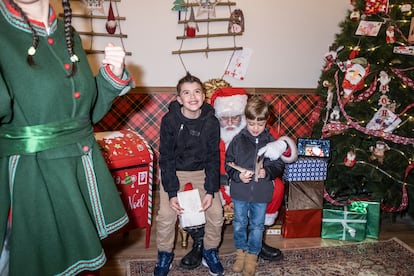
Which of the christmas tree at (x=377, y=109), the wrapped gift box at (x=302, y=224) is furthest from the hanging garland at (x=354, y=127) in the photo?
the wrapped gift box at (x=302, y=224)

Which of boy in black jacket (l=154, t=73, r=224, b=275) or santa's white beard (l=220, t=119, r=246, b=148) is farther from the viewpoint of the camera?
santa's white beard (l=220, t=119, r=246, b=148)

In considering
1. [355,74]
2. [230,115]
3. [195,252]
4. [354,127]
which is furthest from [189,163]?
[355,74]

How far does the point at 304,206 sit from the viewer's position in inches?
119

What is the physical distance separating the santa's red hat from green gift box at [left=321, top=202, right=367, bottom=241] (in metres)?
1.07

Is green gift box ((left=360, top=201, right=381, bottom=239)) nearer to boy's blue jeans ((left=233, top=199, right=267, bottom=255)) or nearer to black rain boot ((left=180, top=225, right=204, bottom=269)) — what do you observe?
boy's blue jeans ((left=233, top=199, right=267, bottom=255))

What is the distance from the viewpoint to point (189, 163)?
252 centimetres

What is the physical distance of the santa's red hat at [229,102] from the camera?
8.91 ft

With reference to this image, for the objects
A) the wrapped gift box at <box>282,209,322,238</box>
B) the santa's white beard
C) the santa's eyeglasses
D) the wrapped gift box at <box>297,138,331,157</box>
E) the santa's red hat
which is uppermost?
the santa's red hat

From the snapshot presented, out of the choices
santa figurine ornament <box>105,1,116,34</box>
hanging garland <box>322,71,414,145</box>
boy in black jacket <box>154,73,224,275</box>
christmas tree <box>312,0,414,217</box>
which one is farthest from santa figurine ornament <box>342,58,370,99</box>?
santa figurine ornament <box>105,1,116,34</box>

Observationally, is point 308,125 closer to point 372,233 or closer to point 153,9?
point 372,233

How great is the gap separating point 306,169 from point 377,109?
833 mm

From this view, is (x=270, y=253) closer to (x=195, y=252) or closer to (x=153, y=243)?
(x=195, y=252)

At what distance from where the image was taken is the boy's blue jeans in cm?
253

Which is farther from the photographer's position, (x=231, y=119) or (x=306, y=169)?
(x=306, y=169)
